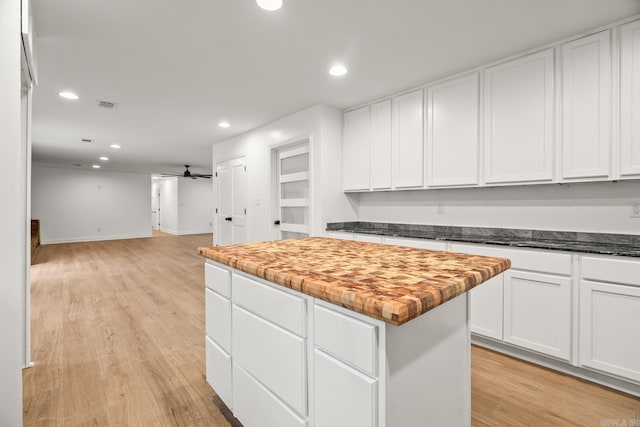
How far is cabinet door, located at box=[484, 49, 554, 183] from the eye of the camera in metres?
2.45

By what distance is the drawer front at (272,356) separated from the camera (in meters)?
1.15

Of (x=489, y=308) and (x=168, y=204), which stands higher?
(x=168, y=204)

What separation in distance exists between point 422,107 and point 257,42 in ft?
5.94

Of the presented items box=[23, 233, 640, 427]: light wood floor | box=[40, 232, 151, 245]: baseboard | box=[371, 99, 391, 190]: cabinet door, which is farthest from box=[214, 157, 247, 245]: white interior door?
box=[40, 232, 151, 245]: baseboard

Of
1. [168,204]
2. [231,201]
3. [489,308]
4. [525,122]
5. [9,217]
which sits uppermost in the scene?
[525,122]

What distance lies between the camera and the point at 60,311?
3.42 meters

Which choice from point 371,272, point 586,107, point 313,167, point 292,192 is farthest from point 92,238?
point 586,107

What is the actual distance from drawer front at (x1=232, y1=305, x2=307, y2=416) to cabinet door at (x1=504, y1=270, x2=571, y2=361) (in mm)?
1945

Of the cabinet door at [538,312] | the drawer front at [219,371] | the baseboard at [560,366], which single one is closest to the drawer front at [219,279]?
the drawer front at [219,371]

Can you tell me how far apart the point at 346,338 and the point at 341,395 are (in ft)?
0.64

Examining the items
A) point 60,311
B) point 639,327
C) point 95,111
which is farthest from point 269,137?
point 639,327

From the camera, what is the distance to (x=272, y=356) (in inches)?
50.8

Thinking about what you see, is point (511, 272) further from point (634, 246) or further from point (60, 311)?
point (60, 311)

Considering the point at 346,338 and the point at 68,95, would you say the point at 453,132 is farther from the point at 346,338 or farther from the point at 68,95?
the point at 68,95
